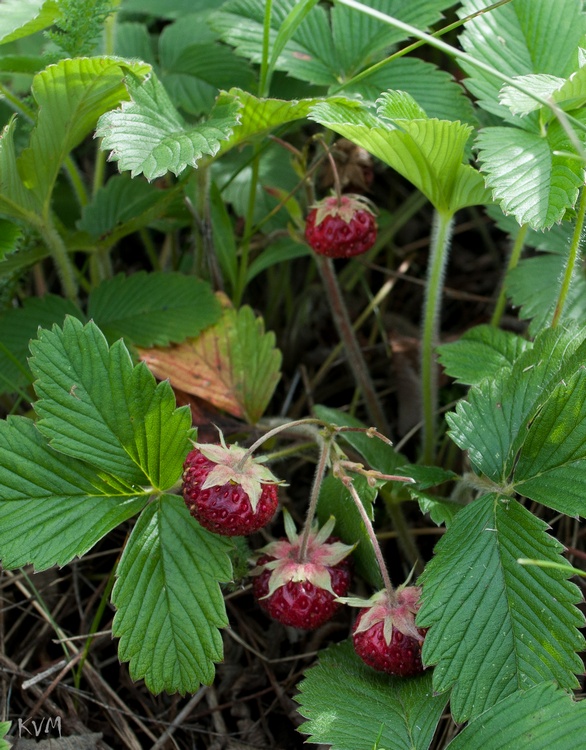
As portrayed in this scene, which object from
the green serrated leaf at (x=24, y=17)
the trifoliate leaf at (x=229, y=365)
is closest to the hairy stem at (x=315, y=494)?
the trifoliate leaf at (x=229, y=365)

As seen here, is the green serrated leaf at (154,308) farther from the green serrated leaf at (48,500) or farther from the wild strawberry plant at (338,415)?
the green serrated leaf at (48,500)

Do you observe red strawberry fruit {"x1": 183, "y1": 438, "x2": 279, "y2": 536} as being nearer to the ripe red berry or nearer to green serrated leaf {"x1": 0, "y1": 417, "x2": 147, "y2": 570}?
green serrated leaf {"x1": 0, "y1": 417, "x2": 147, "y2": 570}

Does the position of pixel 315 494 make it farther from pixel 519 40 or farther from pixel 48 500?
pixel 519 40

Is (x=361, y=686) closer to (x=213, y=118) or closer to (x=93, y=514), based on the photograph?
(x=93, y=514)

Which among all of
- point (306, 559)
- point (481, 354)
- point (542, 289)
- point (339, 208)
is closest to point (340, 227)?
point (339, 208)

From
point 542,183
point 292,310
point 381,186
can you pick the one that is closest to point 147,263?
point 292,310

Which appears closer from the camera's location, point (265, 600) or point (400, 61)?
point (265, 600)
